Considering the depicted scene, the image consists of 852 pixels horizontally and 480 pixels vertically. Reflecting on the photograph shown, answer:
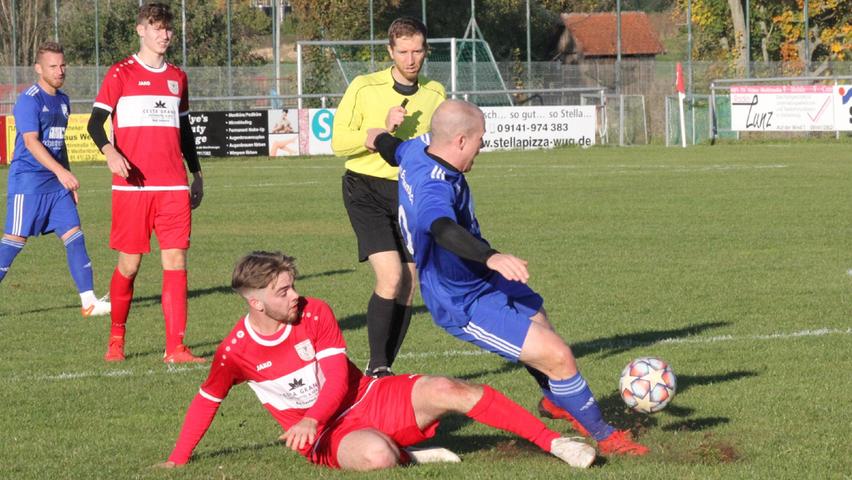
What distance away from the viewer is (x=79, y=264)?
36.8 feet

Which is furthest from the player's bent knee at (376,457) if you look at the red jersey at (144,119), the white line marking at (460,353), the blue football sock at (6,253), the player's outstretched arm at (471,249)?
the blue football sock at (6,253)

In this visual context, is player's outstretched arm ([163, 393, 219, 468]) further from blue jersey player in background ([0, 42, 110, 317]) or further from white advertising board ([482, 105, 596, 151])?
white advertising board ([482, 105, 596, 151])

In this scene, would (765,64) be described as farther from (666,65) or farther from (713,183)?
(713,183)

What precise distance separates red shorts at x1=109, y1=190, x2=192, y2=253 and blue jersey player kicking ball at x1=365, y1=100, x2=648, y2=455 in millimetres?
3132

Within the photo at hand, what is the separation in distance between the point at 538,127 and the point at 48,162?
2821cm

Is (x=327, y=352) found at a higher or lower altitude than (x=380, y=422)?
higher

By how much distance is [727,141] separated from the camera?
3947cm

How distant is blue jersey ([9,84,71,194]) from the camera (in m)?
10.4

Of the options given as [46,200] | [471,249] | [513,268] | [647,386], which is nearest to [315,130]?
[46,200]

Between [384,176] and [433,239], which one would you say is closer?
[433,239]

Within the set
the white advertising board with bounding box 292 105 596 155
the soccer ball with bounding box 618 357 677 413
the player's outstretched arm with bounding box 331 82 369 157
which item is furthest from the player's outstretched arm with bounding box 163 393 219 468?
the white advertising board with bounding box 292 105 596 155

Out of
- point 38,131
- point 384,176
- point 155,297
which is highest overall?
point 38,131

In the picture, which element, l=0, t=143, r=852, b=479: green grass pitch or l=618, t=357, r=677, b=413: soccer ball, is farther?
l=618, t=357, r=677, b=413: soccer ball

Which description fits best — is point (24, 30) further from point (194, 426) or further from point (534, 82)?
point (194, 426)
